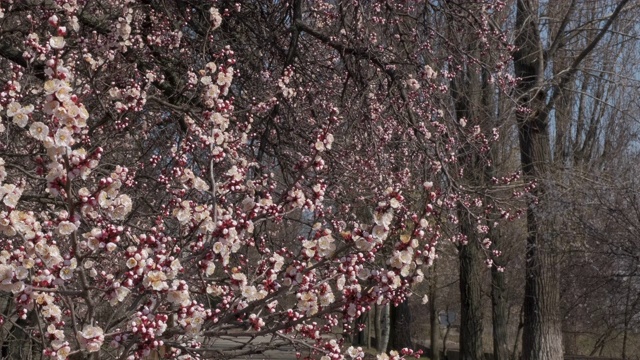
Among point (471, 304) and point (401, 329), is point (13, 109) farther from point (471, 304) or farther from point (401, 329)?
point (401, 329)

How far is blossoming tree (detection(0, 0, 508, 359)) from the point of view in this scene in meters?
2.94

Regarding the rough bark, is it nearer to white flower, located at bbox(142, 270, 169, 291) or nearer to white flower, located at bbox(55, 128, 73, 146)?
white flower, located at bbox(142, 270, 169, 291)

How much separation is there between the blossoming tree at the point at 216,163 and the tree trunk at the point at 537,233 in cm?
433

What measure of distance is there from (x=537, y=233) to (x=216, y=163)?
867cm

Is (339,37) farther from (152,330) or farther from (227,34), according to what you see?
(152,330)

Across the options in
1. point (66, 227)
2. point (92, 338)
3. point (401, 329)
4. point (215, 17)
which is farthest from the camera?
point (401, 329)

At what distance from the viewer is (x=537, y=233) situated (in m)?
13.2

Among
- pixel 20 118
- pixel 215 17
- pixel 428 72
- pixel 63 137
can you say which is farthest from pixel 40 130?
pixel 428 72

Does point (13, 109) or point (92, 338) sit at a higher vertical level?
point (13, 109)

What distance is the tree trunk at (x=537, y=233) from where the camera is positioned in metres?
12.5

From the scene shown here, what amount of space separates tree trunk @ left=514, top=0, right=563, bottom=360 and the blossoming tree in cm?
433

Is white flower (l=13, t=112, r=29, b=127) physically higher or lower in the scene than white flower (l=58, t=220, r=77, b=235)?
higher

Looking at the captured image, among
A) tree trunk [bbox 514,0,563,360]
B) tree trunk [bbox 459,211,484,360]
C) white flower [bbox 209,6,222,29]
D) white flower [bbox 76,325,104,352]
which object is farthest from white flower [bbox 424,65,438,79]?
tree trunk [bbox 459,211,484,360]

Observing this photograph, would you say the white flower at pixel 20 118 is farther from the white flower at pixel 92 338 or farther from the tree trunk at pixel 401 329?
the tree trunk at pixel 401 329
